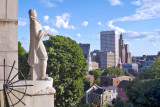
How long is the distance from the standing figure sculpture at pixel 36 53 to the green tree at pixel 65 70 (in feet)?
36.1

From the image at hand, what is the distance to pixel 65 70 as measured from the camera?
18.1 metres

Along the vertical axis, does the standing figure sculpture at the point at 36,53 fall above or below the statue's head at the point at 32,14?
below

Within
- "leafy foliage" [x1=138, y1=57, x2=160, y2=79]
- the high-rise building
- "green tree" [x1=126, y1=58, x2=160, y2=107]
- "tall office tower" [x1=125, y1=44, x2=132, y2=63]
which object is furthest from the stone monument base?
"tall office tower" [x1=125, y1=44, x2=132, y2=63]

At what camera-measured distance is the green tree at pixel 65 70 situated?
1711cm

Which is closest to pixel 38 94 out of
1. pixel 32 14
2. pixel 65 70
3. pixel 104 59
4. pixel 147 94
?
pixel 32 14

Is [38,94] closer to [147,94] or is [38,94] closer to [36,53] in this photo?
[36,53]

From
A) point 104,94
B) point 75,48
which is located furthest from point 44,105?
point 104,94

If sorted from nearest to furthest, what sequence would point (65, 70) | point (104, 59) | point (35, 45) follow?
point (35, 45) → point (65, 70) → point (104, 59)

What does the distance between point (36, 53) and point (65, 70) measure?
12487mm

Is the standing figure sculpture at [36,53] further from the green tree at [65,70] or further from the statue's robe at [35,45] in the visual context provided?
the green tree at [65,70]

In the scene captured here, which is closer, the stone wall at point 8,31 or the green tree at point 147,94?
the stone wall at point 8,31

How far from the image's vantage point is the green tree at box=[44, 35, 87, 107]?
1711 cm

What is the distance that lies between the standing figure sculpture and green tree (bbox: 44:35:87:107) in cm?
1100

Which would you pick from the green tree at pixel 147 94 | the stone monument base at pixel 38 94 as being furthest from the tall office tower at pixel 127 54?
the stone monument base at pixel 38 94
